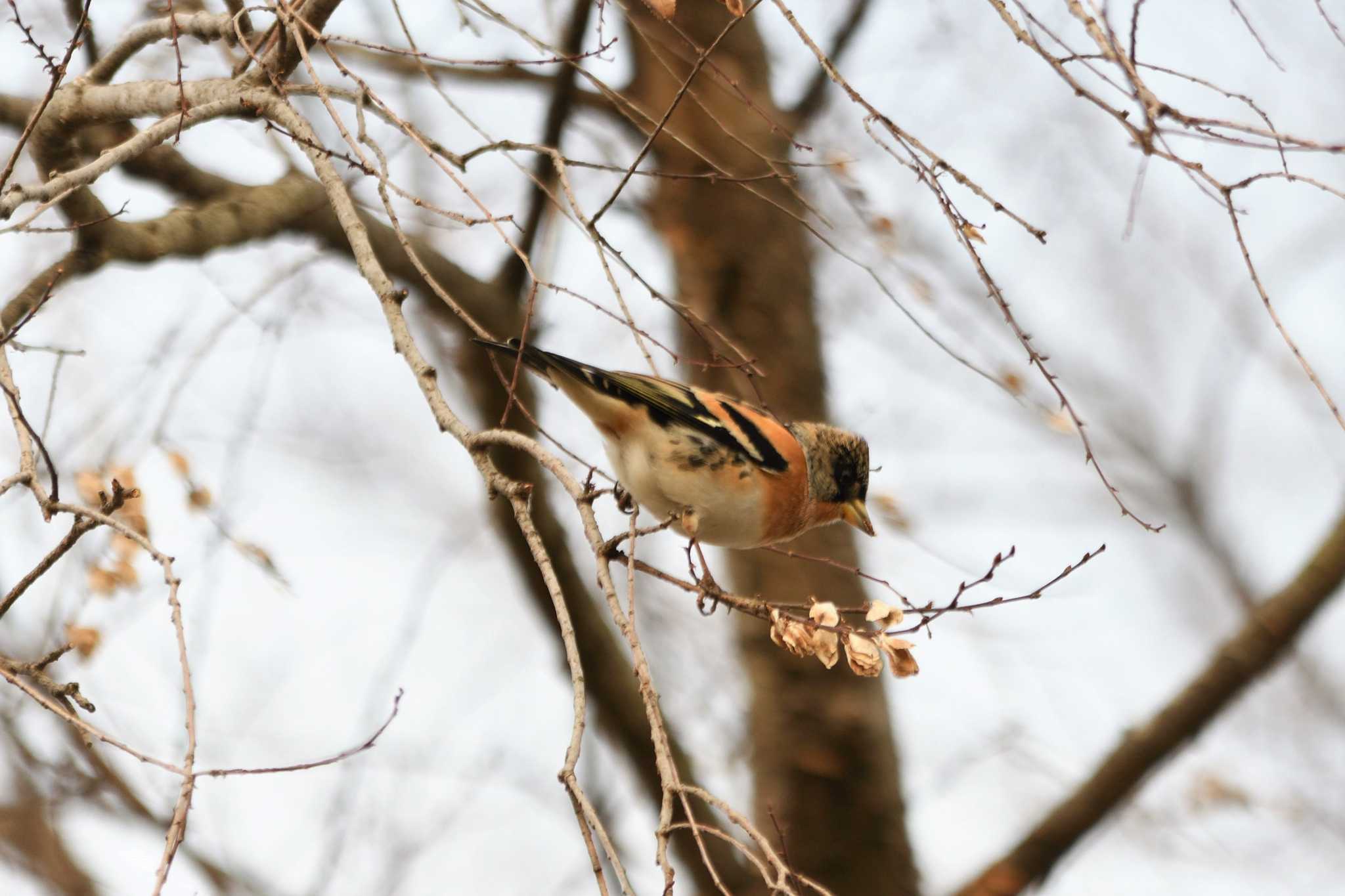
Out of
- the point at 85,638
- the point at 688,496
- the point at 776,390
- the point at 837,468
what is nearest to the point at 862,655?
the point at 688,496

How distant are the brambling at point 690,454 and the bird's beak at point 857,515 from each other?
477mm

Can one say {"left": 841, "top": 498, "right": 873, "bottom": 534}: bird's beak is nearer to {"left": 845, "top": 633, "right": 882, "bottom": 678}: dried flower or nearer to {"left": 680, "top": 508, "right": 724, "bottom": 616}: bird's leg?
{"left": 680, "top": 508, "right": 724, "bottom": 616}: bird's leg

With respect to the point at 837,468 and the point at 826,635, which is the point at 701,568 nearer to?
the point at 826,635

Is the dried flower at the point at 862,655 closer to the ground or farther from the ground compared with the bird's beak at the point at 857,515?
closer to the ground

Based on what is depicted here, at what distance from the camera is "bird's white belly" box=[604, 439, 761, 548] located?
13.0 feet

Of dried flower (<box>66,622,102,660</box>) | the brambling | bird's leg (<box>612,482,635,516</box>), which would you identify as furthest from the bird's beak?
dried flower (<box>66,622,102,660</box>)

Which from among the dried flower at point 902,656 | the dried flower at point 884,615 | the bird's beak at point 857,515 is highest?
the bird's beak at point 857,515

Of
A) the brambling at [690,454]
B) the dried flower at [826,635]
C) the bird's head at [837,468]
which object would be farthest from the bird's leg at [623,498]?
the dried flower at [826,635]

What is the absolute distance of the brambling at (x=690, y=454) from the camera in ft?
13.0

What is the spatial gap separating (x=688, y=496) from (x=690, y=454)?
0.13 meters

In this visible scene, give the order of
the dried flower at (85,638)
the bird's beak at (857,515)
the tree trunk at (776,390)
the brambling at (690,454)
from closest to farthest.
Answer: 1. the dried flower at (85,638)
2. the brambling at (690,454)
3. the bird's beak at (857,515)
4. the tree trunk at (776,390)

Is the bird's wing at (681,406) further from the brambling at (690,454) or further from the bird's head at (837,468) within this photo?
the bird's head at (837,468)

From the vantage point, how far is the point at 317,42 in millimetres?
2990

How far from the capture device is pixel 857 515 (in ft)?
15.8
